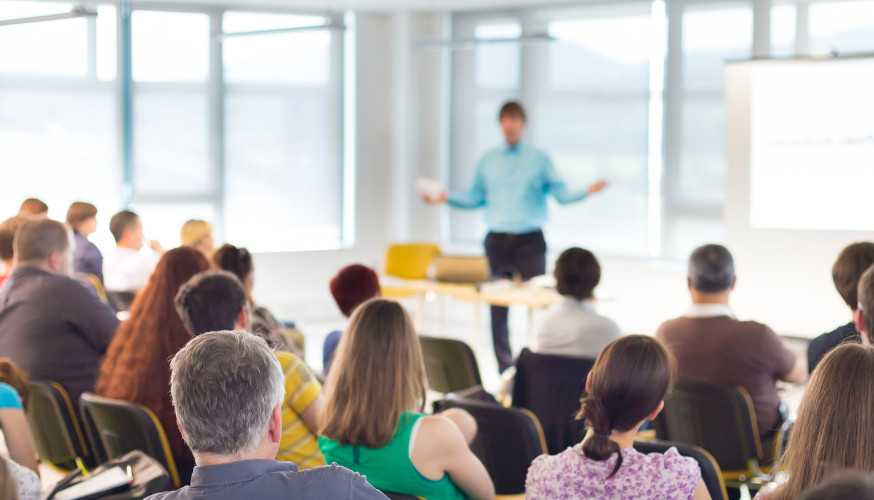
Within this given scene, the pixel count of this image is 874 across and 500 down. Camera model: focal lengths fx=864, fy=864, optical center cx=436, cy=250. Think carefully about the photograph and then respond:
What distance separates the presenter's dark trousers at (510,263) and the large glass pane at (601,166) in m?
1.58

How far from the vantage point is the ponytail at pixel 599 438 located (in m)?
1.86

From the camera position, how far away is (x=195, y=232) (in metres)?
5.29

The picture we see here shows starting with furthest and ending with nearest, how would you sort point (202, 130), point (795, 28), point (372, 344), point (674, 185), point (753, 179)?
1. point (202, 130)
2. point (674, 185)
3. point (795, 28)
4. point (753, 179)
5. point (372, 344)

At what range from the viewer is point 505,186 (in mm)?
6336

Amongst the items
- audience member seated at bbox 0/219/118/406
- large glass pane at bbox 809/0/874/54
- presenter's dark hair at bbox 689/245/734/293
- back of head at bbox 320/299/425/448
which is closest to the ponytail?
back of head at bbox 320/299/425/448

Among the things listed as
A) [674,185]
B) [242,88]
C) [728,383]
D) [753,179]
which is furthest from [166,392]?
[242,88]

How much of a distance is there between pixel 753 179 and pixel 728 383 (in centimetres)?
329

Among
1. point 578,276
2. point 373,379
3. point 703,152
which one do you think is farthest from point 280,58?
point 373,379

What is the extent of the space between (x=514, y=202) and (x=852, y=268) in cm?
332

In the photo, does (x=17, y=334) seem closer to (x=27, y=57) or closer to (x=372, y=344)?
(x=372, y=344)

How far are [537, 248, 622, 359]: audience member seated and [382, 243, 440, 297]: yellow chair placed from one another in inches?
143

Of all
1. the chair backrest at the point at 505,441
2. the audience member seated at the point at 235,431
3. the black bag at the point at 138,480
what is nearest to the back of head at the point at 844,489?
the audience member seated at the point at 235,431

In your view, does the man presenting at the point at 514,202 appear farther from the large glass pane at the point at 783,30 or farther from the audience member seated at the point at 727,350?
the audience member seated at the point at 727,350

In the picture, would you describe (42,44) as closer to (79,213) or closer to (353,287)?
(79,213)
